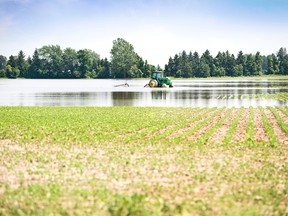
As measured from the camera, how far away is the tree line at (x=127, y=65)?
162625 mm

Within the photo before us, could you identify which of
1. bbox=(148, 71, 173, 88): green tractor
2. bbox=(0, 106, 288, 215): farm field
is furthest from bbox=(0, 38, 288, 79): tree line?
bbox=(0, 106, 288, 215): farm field

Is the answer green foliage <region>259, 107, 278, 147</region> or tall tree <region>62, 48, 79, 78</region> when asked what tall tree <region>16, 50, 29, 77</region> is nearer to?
tall tree <region>62, 48, 79, 78</region>

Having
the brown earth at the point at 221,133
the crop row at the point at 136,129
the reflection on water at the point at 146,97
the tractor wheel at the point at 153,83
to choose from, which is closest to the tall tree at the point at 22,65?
the reflection on water at the point at 146,97

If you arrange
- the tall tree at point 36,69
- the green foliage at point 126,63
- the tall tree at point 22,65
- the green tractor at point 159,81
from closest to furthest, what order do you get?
the green tractor at point 159,81 < the green foliage at point 126,63 < the tall tree at point 36,69 < the tall tree at point 22,65

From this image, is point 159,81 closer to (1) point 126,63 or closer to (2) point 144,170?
(2) point 144,170

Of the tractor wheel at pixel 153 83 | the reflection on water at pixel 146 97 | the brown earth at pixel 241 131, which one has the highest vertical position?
the tractor wheel at pixel 153 83

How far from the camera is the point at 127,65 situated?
163 metres

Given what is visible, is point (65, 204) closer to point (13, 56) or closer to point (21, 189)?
point (21, 189)

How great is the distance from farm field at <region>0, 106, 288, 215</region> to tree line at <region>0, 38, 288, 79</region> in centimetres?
14059

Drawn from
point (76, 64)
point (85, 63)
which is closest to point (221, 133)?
point (85, 63)

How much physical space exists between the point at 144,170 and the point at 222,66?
542 feet

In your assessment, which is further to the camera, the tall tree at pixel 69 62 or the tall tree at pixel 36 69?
the tall tree at pixel 69 62

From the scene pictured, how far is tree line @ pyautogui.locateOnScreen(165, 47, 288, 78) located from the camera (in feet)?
536

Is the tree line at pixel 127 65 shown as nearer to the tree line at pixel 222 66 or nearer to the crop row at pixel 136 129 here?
the tree line at pixel 222 66
